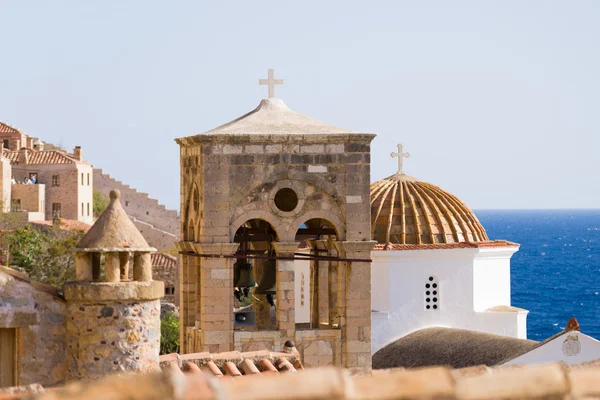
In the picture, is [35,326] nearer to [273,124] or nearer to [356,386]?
[356,386]

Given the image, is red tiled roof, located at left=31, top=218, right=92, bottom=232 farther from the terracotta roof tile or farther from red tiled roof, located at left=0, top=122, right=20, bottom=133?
the terracotta roof tile

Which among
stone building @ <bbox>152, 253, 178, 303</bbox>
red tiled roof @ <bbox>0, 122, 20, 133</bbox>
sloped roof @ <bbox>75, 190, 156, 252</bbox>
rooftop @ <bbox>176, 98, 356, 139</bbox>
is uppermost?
red tiled roof @ <bbox>0, 122, 20, 133</bbox>

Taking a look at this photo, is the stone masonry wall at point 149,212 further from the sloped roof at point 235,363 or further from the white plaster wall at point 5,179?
the sloped roof at point 235,363

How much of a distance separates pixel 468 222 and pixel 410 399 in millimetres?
22638

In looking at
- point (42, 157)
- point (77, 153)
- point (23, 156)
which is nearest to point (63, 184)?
point (42, 157)

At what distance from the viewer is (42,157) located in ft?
279

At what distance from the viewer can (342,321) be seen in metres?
19.6

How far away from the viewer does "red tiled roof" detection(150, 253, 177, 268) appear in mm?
71188

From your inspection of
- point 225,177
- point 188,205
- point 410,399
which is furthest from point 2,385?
point 188,205

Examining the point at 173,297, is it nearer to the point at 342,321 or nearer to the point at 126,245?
the point at 342,321

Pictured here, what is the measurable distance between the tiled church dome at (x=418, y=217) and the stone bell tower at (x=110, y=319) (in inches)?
633

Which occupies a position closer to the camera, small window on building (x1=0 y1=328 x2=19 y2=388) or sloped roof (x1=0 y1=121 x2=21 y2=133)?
small window on building (x1=0 y1=328 x2=19 y2=388)

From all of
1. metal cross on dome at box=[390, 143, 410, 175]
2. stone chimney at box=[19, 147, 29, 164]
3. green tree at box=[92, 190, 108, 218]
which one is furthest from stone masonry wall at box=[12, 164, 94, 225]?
metal cross on dome at box=[390, 143, 410, 175]

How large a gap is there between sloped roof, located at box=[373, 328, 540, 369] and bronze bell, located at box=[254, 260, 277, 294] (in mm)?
4481
